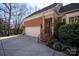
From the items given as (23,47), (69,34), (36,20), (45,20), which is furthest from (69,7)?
(23,47)

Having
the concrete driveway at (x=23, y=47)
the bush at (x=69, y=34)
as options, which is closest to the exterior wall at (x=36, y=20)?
the concrete driveway at (x=23, y=47)

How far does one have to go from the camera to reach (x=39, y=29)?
5.65 meters

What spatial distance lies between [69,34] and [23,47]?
1.52 m

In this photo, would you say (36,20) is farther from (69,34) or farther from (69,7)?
(69,7)

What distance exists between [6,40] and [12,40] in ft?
0.62

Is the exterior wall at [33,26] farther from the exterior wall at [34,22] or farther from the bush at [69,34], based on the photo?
the bush at [69,34]

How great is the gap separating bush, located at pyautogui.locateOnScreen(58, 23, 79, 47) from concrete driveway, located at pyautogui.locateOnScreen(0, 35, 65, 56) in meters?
0.49

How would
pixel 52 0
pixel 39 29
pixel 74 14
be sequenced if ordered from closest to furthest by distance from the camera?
1. pixel 52 0
2. pixel 39 29
3. pixel 74 14

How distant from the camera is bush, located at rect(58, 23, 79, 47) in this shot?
222 inches

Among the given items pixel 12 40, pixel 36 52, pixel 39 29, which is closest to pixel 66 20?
pixel 39 29

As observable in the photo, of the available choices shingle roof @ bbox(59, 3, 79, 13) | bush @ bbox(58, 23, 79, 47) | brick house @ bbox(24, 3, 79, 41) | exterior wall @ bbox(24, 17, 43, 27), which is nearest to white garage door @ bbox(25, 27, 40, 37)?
brick house @ bbox(24, 3, 79, 41)

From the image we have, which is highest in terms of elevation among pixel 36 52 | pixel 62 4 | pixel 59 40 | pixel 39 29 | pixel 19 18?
pixel 62 4

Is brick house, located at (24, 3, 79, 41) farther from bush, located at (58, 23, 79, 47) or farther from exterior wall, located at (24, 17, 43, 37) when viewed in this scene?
bush, located at (58, 23, 79, 47)

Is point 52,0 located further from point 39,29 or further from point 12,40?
point 12,40
